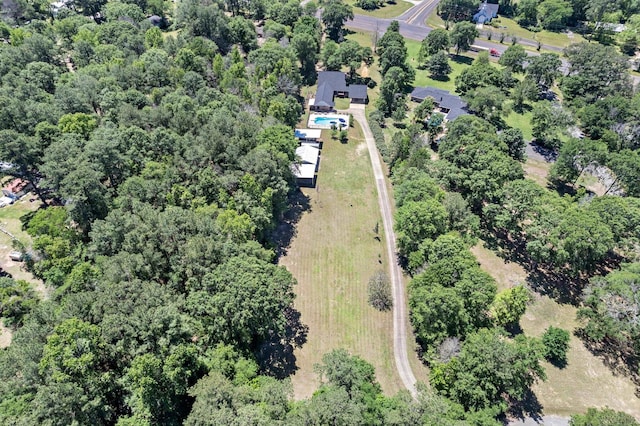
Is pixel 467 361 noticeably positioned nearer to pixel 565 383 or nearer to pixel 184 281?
pixel 565 383

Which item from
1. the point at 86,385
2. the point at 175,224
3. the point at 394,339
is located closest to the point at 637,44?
the point at 394,339

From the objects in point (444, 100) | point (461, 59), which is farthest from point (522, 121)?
point (461, 59)

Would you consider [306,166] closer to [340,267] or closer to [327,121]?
[327,121]

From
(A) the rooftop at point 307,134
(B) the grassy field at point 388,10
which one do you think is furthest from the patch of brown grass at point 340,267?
(B) the grassy field at point 388,10

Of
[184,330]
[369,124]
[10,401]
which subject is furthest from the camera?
[369,124]

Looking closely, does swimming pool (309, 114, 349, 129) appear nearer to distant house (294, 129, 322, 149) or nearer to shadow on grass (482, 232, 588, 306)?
distant house (294, 129, 322, 149)
